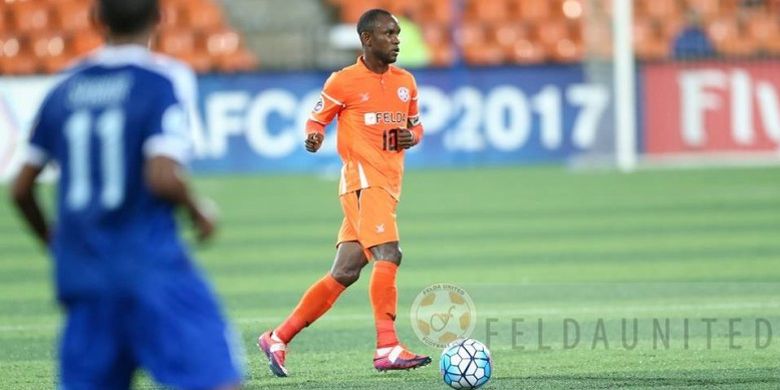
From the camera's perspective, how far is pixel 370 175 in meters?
7.73

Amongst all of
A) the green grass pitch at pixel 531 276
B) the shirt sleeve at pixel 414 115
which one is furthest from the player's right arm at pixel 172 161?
the shirt sleeve at pixel 414 115

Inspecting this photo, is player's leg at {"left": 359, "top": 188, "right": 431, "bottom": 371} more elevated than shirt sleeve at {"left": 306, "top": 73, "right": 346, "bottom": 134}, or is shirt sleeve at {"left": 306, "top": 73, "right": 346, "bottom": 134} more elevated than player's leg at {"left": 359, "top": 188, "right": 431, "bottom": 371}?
shirt sleeve at {"left": 306, "top": 73, "right": 346, "bottom": 134}

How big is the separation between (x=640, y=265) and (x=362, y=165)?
480 centimetres

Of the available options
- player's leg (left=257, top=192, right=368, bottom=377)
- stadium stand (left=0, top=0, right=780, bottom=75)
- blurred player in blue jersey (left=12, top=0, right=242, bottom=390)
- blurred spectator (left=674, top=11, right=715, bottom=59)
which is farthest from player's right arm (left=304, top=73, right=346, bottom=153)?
stadium stand (left=0, top=0, right=780, bottom=75)

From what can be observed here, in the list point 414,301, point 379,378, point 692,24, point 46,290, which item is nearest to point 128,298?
point 379,378

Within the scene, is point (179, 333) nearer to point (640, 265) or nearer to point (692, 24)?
point (640, 265)

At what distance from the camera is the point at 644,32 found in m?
25.7

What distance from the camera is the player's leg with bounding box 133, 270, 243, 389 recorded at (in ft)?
13.7

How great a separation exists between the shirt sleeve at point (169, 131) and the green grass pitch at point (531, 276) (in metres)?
3.06

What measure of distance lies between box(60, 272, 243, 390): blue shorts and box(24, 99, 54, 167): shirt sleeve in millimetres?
433

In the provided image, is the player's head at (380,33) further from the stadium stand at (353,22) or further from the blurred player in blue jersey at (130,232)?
the stadium stand at (353,22)

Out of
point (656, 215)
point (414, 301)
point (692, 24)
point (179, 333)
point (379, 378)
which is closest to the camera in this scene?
point (179, 333)

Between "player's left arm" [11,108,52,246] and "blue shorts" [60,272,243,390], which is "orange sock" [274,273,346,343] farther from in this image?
"blue shorts" [60,272,243,390]

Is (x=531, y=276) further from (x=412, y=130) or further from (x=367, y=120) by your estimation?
(x=367, y=120)
